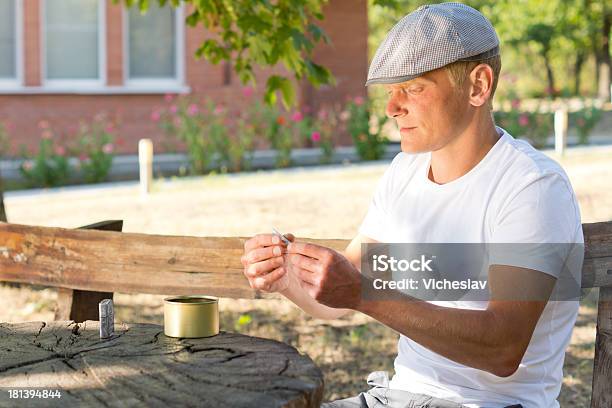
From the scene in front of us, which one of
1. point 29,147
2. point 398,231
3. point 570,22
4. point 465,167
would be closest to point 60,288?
point 398,231

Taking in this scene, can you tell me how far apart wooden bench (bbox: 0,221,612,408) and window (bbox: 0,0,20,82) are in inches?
519

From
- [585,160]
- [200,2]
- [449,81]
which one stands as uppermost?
[200,2]

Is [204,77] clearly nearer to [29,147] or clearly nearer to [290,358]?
[29,147]

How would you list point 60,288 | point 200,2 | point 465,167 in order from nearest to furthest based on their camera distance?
point 465,167 → point 60,288 → point 200,2

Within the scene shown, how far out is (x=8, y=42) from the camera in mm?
16625

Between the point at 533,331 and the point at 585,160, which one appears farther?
the point at 585,160

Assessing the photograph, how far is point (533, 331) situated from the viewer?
242 centimetres

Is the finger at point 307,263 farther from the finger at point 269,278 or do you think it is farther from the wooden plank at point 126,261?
the wooden plank at point 126,261

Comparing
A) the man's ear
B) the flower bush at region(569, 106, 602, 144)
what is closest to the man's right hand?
the man's ear

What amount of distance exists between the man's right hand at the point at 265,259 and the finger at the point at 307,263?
0.62 ft

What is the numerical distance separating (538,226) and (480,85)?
390mm

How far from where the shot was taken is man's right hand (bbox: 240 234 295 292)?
2.45 metres

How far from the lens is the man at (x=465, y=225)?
2301mm

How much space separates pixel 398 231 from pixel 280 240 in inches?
17.0
